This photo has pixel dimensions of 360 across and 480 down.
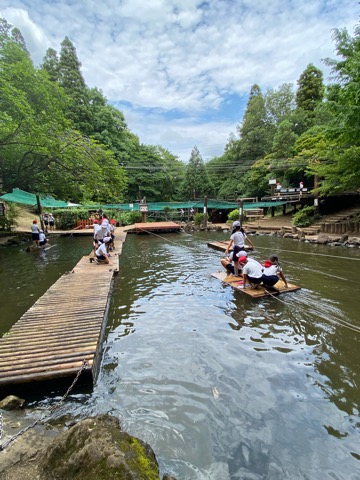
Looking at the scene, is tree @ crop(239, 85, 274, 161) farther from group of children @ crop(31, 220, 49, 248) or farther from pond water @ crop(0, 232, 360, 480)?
pond water @ crop(0, 232, 360, 480)

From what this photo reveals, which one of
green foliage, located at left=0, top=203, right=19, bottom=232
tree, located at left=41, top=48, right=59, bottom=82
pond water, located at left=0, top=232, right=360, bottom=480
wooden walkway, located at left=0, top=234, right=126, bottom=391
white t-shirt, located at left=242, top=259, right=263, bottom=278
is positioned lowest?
pond water, located at left=0, top=232, right=360, bottom=480

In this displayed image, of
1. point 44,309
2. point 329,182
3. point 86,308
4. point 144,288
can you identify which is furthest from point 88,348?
point 329,182

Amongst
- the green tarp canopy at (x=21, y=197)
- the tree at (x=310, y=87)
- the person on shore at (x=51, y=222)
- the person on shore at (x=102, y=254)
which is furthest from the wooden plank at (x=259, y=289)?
the tree at (x=310, y=87)

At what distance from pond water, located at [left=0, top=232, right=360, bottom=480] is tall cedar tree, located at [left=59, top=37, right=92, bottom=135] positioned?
1058 inches

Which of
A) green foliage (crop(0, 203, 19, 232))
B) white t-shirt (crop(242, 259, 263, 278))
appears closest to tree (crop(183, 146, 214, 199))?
green foliage (crop(0, 203, 19, 232))

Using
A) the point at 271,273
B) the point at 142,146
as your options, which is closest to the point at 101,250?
the point at 271,273

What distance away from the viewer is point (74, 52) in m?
31.3

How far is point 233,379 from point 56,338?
105 inches

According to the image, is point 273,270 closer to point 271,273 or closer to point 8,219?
point 271,273

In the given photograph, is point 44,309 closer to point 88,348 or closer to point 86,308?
point 86,308

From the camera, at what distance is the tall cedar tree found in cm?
2916

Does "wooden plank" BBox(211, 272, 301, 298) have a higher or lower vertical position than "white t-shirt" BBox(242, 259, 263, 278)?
lower

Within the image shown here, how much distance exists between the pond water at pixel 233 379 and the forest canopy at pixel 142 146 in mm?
7004

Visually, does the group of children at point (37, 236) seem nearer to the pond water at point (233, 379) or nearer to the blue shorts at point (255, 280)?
the pond water at point (233, 379)
